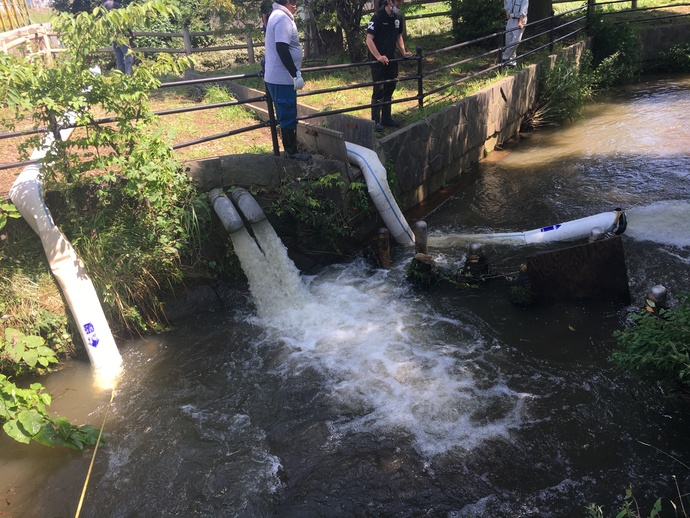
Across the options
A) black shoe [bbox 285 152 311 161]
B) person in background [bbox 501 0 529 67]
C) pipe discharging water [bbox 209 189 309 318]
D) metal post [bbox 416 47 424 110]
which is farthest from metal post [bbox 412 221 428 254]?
person in background [bbox 501 0 529 67]

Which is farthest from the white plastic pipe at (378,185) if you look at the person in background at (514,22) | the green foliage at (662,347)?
the person in background at (514,22)

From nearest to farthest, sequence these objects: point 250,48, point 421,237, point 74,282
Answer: point 74,282, point 421,237, point 250,48

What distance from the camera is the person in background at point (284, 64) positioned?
5711 mm

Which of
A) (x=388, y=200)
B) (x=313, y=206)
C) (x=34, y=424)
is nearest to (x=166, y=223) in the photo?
(x=313, y=206)

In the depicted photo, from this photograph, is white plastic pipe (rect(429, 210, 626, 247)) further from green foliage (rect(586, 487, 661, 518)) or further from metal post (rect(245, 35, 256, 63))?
metal post (rect(245, 35, 256, 63))

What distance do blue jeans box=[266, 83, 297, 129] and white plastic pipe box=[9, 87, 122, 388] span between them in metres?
2.17

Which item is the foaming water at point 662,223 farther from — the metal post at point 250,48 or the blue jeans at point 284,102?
the metal post at point 250,48

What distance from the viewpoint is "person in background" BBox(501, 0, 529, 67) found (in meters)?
10.2

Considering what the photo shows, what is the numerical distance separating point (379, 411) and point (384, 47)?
202 inches

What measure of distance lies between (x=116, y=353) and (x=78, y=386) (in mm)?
420

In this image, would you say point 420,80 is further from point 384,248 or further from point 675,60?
point 675,60

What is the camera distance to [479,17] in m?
12.1

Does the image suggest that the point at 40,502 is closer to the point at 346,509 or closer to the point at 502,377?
the point at 346,509

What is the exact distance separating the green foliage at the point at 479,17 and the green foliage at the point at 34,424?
37.5 ft
